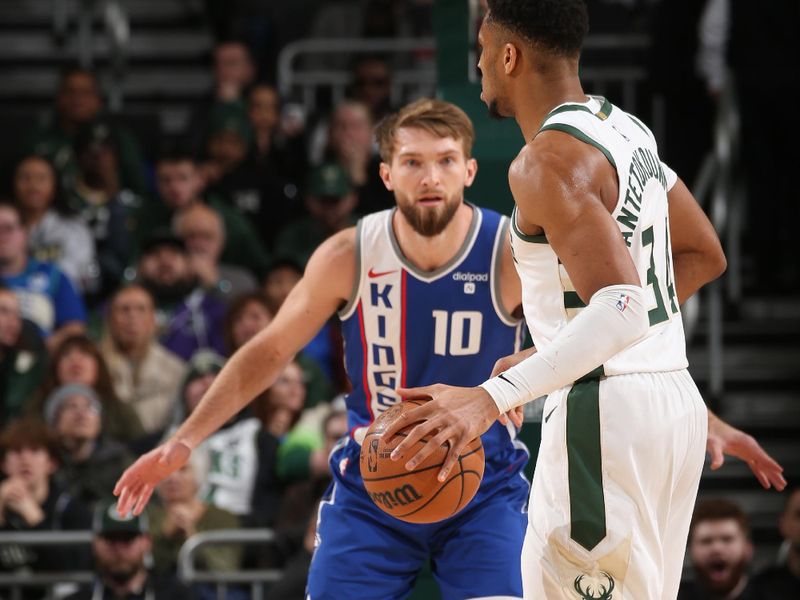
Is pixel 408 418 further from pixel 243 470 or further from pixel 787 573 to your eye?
pixel 243 470

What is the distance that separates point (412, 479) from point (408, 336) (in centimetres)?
110

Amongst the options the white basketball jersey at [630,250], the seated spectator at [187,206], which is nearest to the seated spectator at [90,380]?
the seated spectator at [187,206]

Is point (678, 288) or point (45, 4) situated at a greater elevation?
point (45, 4)

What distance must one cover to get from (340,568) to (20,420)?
3.78m

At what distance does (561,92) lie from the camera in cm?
389

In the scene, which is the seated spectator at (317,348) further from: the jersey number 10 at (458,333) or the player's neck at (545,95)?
the player's neck at (545,95)

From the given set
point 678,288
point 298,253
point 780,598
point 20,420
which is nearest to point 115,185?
point 298,253

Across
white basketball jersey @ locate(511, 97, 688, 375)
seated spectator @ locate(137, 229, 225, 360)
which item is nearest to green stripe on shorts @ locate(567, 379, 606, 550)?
white basketball jersey @ locate(511, 97, 688, 375)

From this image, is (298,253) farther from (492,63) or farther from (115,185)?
(492,63)

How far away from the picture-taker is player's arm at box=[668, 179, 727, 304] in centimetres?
422

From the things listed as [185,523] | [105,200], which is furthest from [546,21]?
[105,200]

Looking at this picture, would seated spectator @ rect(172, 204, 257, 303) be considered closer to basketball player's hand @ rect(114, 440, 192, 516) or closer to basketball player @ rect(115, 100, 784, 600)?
basketball player @ rect(115, 100, 784, 600)

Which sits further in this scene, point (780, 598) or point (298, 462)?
point (298, 462)

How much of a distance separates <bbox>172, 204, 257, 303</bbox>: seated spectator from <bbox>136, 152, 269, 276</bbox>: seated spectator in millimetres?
243
